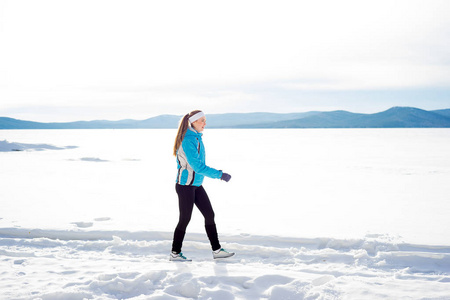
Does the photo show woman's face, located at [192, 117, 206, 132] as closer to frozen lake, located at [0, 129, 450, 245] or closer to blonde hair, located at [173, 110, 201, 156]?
blonde hair, located at [173, 110, 201, 156]

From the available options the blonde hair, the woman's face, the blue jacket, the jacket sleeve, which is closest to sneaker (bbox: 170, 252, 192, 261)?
the blue jacket

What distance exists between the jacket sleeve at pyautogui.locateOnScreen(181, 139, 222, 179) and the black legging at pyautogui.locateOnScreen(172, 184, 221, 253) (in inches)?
11.1

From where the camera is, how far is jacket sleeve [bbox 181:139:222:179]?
12.6 feet

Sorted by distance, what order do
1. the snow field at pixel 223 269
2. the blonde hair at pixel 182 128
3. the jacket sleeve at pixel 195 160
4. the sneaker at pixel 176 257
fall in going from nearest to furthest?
the snow field at pixel 223 269, the jacket sleeve at pixel 195 160, the blonde hair at pixel 182 128, the sneaker at pixel 176 257

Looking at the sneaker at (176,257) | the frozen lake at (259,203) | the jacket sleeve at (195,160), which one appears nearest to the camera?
the jacket sleeve at (195,160)

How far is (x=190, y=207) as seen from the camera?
4070 mm

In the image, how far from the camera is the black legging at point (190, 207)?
403 centimetres

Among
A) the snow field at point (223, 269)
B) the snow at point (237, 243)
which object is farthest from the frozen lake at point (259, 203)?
the snow field at point (223, 269)

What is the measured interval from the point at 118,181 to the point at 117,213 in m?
4.25

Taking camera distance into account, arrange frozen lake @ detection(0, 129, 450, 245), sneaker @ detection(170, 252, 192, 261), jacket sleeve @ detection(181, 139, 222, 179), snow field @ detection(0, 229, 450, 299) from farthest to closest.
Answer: frozen lake @ detection(0, 129, 450, 245) → sneaker @ detection(170, 252, 192, 261) → jacket sleeve @ detection(181, 139, 222, 179) → snow field @ detection(0, 229, 450, 299)

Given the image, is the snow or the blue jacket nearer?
the snow

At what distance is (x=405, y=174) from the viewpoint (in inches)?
469

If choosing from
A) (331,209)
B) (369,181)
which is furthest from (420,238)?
(369,181)

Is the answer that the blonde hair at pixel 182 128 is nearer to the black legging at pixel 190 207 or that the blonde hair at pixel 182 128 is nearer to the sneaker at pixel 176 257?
the black legging at pixel 190 207
